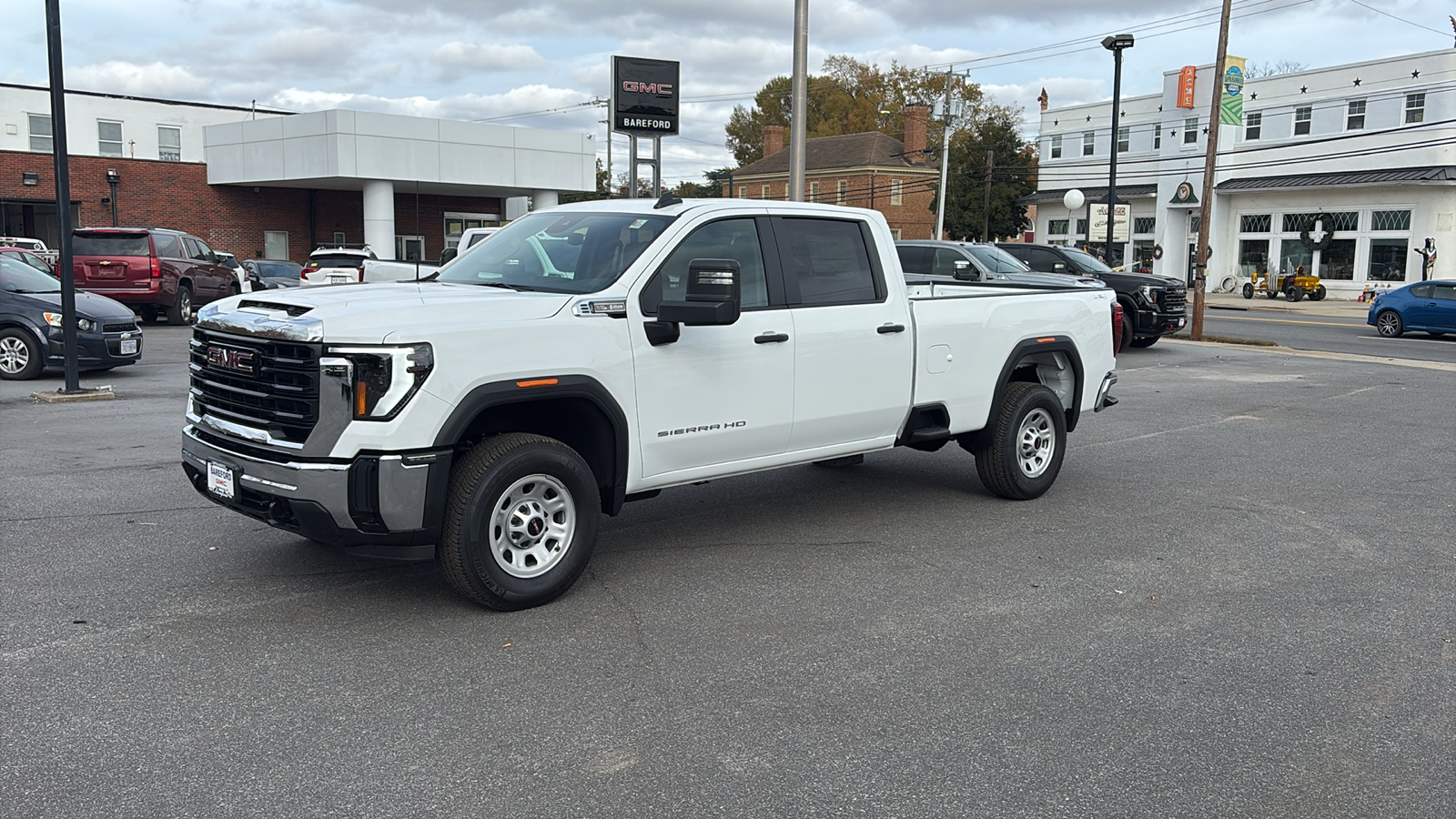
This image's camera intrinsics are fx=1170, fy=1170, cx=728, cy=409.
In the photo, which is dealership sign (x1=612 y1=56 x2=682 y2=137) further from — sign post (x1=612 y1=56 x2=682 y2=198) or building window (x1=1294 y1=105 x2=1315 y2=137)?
building window (x1=1294 y1=105 x2=1315 y2=137)

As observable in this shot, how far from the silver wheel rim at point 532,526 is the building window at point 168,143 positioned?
165 ft

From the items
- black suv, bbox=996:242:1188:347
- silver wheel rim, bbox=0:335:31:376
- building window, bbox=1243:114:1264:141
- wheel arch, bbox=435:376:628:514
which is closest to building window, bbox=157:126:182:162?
silver wheel rim, bbox=0:335:31:376

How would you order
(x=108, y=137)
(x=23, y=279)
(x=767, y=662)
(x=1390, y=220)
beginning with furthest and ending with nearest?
(x=108, y=137), (x=1390, y=220), (x=23, y=279), (x=767, y=662)

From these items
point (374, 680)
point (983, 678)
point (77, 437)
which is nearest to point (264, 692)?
point (374, 680)

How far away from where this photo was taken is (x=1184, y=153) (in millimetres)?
54594

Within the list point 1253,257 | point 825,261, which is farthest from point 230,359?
point 1253,257

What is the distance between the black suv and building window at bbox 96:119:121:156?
4085 centimetres

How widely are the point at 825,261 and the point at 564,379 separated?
2123 millimetres

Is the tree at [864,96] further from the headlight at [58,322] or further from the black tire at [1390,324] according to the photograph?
the headlight at [58,322]

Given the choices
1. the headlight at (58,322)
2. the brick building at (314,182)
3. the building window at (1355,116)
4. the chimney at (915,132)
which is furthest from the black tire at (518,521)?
the chimney at (915,132)

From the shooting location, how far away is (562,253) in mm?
6309

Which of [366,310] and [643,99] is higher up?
[643,99]

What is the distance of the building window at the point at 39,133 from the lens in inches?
1871

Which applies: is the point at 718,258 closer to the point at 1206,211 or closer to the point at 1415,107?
the point at 1206,211
